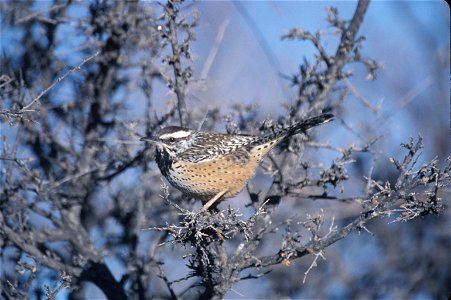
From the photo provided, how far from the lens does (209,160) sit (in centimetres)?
425

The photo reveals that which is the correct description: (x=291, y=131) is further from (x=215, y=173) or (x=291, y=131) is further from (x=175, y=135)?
(x=175, y=135)

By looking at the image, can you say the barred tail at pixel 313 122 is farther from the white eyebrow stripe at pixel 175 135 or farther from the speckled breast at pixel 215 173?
the white eyebrow stripe at pixel 175 135

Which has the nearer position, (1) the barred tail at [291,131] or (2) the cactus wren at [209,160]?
(1) the barred tail at [291,131]

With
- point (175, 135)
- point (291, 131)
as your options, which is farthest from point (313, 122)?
point (175, 135)

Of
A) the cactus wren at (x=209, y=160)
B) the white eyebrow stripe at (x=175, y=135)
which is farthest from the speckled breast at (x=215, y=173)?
the white eyebrow stripe at (x=175, y=135)

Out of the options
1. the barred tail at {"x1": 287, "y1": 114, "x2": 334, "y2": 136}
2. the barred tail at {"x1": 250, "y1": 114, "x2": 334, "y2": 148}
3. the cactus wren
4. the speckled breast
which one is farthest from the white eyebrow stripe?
the barred tail at {"x1": 287, "y1": 114, "x2": 334, "y2": 136}

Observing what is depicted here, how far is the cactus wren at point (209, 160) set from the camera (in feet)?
13.6

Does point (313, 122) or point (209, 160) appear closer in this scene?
point (313, 122)

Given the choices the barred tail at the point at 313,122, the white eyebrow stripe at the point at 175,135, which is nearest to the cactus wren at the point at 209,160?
the white eyebrow stripe at the point at 175,135

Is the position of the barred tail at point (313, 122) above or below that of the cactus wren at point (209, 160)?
above

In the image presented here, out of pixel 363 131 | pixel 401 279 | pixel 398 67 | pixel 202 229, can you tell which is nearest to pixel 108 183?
pixel 202 229

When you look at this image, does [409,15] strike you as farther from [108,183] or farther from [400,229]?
[108,183]

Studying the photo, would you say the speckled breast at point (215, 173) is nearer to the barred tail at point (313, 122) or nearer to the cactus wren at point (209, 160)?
the cactus wren at point (209, 160)

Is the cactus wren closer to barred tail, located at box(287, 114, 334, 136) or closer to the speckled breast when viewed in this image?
the speckled breast
